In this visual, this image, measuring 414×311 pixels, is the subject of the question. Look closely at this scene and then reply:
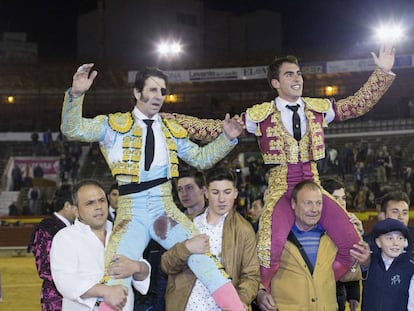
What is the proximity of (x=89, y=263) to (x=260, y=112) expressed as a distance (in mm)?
1294

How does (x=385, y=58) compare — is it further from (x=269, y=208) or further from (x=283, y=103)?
(x=269, y=208)

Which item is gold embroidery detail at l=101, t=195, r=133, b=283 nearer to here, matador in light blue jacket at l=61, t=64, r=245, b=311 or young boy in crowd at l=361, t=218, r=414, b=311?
matador in light blue jacket at l=61, t=64, r=245, b=311

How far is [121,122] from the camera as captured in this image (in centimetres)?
309

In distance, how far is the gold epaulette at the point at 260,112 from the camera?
3.42 metres

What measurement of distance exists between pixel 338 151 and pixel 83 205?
14379 millimetres

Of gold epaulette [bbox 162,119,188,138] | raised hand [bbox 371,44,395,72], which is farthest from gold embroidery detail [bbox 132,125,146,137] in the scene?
raised hand [bbox 371,44,395,72]

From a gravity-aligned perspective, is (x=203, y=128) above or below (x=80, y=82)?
below

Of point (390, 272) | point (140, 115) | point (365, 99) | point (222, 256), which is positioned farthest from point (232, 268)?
point (365, 99)

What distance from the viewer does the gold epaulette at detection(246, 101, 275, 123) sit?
342 cm

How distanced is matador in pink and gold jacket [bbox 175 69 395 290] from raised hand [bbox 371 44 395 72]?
0.04 meters

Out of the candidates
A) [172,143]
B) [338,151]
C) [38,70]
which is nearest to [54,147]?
[38,70]

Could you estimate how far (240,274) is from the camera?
3010 millimetres

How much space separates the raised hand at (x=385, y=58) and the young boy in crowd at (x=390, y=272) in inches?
40.7

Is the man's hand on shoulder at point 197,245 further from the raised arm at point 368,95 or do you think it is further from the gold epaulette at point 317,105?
the raised arm at point 368,95
